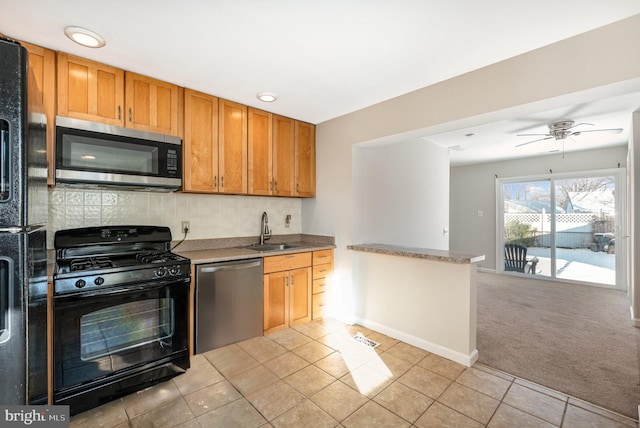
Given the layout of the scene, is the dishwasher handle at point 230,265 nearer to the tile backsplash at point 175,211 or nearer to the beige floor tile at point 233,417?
the tile backsplash at point 175,211

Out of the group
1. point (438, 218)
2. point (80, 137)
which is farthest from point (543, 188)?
point (80, 137)

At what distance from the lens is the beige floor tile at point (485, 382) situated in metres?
2.04

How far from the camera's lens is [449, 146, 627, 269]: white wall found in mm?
5340

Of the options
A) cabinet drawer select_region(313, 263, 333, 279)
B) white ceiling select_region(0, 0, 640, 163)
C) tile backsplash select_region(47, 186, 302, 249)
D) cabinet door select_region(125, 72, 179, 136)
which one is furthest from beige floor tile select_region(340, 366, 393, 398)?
cabinet door select_region(125, 72, 179, 136)

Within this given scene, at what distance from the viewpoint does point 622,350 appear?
269cm

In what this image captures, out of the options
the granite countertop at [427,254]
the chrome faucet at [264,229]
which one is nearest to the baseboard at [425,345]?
the granite countertop at [427,254]

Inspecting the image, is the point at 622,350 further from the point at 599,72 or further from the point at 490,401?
the point at 599,72

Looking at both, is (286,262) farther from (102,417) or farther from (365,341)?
(102,417)

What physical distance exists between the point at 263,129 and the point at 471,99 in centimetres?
200

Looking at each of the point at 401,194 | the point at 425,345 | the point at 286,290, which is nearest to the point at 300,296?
the point at 286,290

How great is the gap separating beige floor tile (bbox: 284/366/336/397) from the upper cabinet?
2230 mm

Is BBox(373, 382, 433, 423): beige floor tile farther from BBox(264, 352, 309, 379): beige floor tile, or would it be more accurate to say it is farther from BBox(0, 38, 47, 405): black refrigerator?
BBox(0, 38, 47, 405): black refrigerator

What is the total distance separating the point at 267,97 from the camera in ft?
9.24

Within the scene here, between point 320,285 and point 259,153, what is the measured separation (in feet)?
5.29
